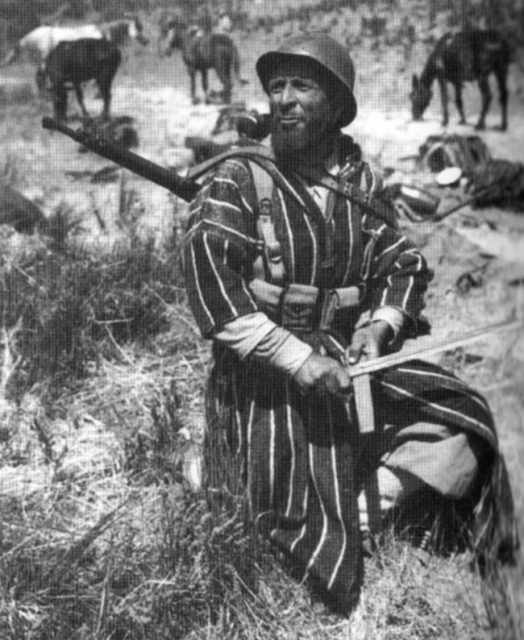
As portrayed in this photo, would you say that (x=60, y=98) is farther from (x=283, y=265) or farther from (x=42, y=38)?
(x=283, y=265)

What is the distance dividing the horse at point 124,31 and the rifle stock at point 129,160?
11784 mm

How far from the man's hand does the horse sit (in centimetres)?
1249

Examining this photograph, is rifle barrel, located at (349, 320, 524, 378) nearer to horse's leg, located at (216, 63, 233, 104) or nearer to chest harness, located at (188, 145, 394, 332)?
chest harness, located at (188, 145, 394, 332)

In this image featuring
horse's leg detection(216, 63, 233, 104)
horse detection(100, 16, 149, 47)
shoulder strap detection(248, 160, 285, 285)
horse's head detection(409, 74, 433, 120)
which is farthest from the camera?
horse detection(100, 16, 149, 47)

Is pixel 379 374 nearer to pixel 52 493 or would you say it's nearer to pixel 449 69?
pixel 52 493

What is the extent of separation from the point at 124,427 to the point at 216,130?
15.5 feet

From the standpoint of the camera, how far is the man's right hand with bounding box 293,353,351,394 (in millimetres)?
2295

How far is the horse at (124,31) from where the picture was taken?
14023mm

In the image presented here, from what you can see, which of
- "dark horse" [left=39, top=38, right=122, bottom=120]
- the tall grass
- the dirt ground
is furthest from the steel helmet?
"dark horse" [left=39, top=38, right=122, bottom=120]

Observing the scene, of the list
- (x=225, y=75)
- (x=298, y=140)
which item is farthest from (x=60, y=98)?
(x=298, y=140)

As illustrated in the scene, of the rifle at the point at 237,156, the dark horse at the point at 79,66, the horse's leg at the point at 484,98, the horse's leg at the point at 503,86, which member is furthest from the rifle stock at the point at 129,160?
the dark horse at the point at 79,66

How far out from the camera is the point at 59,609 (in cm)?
214

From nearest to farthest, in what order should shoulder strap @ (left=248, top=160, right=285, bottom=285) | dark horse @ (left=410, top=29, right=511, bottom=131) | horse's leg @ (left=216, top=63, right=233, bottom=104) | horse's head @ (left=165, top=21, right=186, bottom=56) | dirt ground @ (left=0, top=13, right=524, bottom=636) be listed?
shoulder strap @ (left=248, top=160, right=285, bottom=285), dirt ground @ (left=0, top=13, right=524, bottom=636), dark horse @ (left=410, top=29, right=511, bottom=131), horse's leg @ (left=216, top=63, right=233, bottom=104), horse's head @ (left=165, top=21, right=186, bottom=56)

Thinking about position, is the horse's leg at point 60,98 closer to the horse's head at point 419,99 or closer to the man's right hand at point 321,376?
the horse's head at point 419,99
